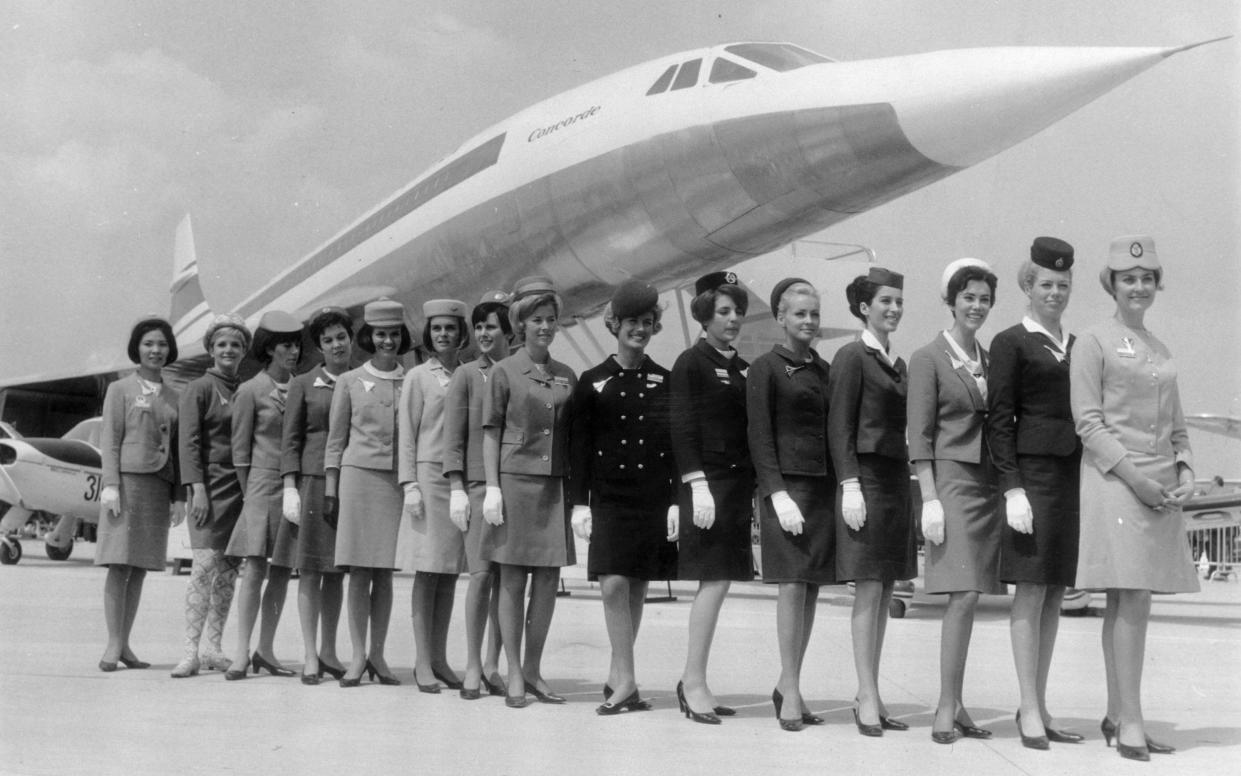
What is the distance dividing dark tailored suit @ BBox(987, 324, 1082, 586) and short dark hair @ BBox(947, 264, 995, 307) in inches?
10.6

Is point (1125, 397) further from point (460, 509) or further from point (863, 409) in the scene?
point (460, 509)

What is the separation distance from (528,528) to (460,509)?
281 millimetres

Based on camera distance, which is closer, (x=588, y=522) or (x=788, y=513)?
(x=788, y=513)

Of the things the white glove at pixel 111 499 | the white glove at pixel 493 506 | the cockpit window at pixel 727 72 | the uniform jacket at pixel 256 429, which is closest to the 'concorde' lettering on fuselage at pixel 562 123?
the cockpit window at pixel 727 72

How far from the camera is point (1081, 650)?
7266mm

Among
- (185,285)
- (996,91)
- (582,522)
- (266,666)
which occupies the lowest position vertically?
(266,666)

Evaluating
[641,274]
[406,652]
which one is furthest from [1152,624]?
[406,652]

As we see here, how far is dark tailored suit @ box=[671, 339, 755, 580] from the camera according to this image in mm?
4516

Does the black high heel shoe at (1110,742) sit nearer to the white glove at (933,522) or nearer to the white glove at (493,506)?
the white glove at (933,522)

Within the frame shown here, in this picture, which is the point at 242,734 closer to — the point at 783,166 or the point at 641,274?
the point at 783,166

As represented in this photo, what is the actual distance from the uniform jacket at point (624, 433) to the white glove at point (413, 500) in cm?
70

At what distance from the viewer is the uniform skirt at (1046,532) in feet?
13.3

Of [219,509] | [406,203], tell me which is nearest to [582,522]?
[219,509]

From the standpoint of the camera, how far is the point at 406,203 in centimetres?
1206
